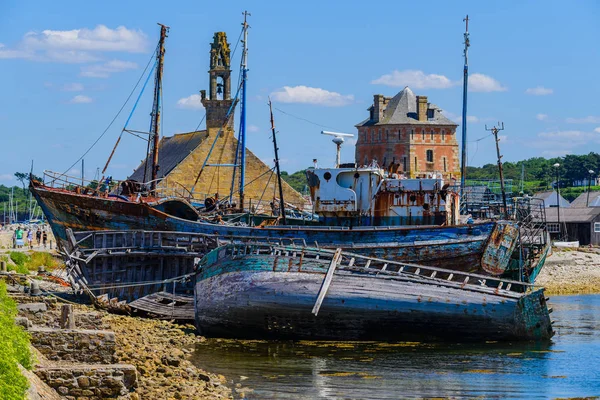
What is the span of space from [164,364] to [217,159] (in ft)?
141

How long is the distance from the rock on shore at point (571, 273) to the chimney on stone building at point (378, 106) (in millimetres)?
18174

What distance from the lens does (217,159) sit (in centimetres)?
6381

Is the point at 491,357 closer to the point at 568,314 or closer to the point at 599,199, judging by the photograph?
the point at 568,314

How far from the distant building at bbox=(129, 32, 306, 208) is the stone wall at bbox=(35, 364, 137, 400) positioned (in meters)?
39.9

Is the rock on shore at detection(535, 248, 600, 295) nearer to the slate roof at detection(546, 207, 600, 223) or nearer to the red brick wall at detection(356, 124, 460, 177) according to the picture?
the slate roof at detection(546, 207, 600, 223)

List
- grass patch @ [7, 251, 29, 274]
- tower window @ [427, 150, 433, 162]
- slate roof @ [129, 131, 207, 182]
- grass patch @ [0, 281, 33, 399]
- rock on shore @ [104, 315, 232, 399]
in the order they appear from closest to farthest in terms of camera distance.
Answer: grass patch @ [0, 281, 33, 399] < rock on shore @ [104, 315, 232, 399] < grass patch @ [7, 251, 29, 274] < slate roof @ [129, 131, 207, 182] < tower window @ [427, 150, 433, 162]

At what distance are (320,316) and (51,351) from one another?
11.2 metres

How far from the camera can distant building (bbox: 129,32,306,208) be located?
61531 millimetres

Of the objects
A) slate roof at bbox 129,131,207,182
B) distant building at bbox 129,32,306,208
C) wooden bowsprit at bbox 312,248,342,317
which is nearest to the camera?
wooden bowsprit at bbox 312,248,342,317

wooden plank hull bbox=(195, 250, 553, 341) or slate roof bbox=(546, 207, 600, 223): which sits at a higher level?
slate roof bbox=(546, 207, 600, 223)

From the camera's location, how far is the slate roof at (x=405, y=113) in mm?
74250

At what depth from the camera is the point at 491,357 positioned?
25.9 m

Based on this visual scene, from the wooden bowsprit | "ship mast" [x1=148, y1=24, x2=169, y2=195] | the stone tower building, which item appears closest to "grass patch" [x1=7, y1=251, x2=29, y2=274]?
"ship mast" [x1=148, y1=24, x2=169, y2=195]

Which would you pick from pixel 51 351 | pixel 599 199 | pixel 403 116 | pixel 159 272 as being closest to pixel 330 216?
pixel 159 272
